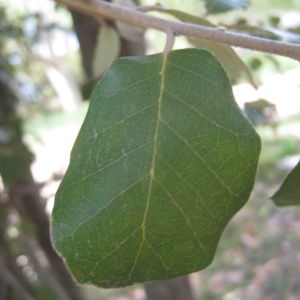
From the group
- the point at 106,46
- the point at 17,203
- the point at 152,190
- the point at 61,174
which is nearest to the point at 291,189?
the point at 152,190

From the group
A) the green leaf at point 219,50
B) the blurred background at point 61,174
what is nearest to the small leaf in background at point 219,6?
the blurred background at point 61,174

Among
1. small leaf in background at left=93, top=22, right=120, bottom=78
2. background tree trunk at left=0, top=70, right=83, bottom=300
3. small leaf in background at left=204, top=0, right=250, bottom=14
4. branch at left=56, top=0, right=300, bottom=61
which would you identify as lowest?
background tree trunk at left=0, top=70, right=83, bottom=300

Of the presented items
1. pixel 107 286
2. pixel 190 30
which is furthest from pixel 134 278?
pixel 190 30

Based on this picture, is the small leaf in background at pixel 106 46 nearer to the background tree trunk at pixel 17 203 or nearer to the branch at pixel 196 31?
the branch at pixel 196 31

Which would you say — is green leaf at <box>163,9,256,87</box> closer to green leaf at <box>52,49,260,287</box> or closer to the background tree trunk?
green leaf at <box>52,49,260,287</box>

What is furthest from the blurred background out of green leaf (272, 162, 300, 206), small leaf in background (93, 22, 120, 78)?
green leaf (272, 162, 300, 206)

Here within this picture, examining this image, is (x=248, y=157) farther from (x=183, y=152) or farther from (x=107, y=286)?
(x=107, y=286)
